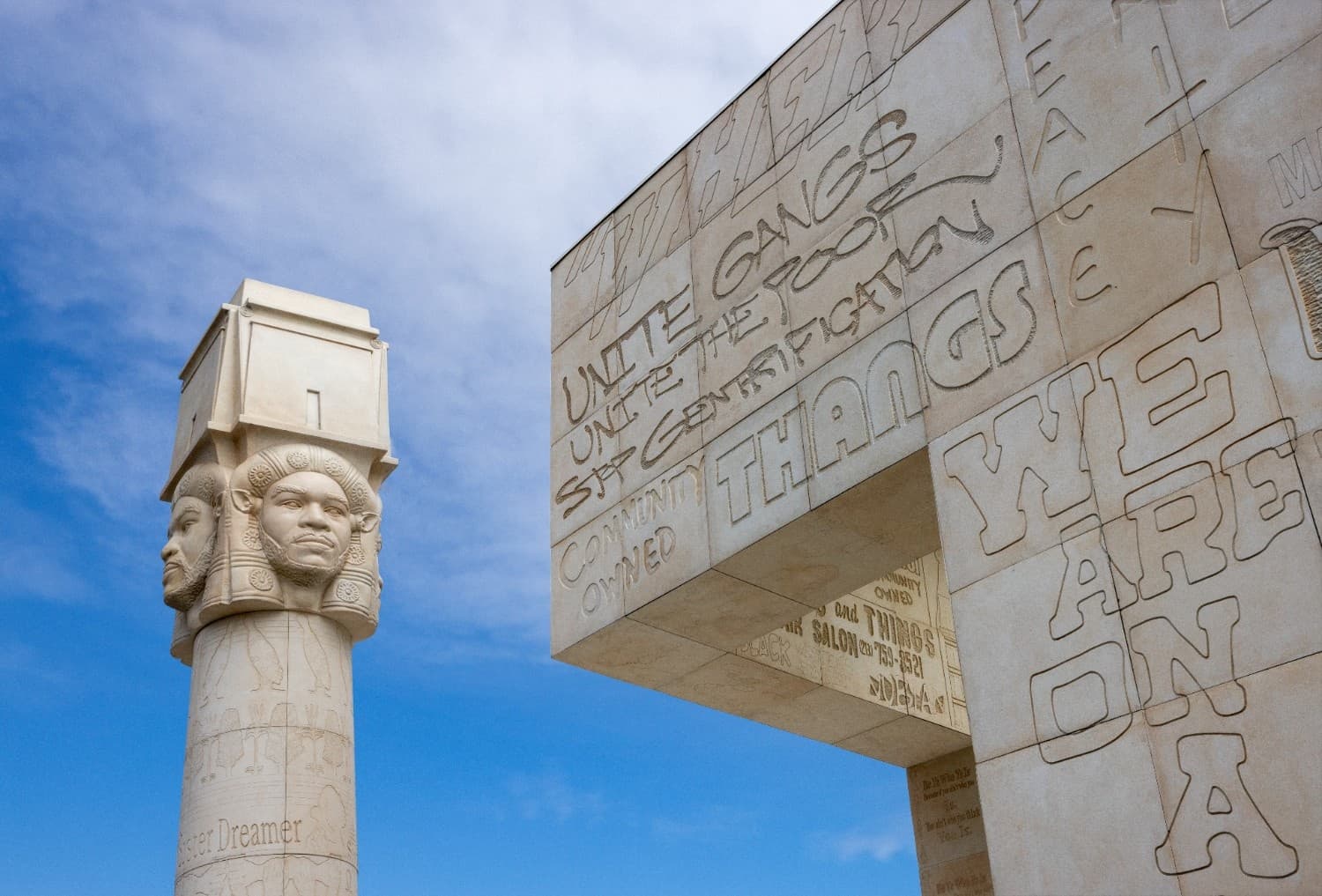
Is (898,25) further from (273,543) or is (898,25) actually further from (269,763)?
(269,763)

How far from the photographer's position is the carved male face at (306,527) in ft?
47.8

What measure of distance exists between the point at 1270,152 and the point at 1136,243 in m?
0.86

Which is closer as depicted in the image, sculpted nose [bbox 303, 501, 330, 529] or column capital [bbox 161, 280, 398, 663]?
column capital [bbox 161, 280, 398, 663]

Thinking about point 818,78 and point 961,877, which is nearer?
point 818,78

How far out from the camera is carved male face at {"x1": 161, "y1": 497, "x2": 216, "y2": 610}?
48.3 ft

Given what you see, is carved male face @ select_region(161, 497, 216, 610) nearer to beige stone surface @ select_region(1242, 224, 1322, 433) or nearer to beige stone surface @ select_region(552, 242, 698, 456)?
beige stone surface @ select_region(552, 242, 698, 456)

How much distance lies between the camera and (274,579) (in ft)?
47.5

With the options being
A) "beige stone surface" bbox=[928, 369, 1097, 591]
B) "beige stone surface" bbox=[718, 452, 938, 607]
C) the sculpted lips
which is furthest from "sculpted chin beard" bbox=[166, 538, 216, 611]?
"beige stone surface" bbox=[928, 369, 1097, 591]

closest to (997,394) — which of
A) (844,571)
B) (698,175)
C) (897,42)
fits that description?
(844,571)

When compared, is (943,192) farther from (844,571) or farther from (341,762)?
(341,762)

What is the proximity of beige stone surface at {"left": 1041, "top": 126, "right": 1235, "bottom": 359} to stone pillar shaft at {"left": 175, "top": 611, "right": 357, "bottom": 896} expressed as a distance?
927 cm

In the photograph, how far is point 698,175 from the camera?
467 inches

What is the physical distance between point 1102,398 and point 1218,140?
1600 mm

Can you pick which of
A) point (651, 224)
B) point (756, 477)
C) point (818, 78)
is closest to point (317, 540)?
point (651, 224)
